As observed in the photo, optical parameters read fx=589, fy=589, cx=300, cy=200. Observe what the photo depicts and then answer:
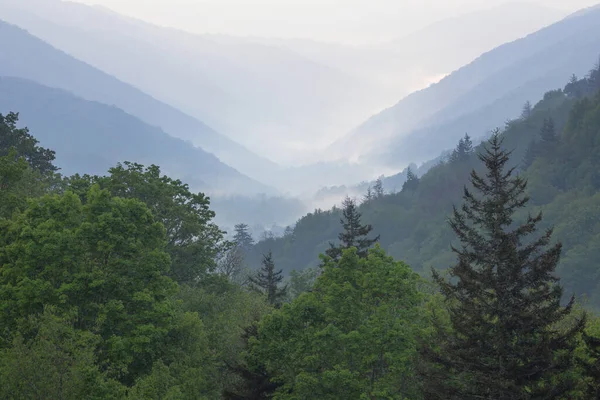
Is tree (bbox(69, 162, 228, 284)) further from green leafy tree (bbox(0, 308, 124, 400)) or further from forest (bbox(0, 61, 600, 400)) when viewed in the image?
green leafy tree (bbox(0, 308, 124, 400))

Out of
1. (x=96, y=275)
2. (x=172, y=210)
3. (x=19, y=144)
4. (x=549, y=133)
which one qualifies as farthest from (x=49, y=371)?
(x=549, y=133)

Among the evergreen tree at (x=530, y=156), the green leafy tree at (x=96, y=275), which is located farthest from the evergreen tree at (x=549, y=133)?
the green leafy tree at (x=96, y=275)

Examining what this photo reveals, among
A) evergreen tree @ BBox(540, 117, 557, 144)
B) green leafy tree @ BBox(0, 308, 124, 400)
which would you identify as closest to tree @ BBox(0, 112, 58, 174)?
green leafy tree @ BBox(0, 308, 124, 400)

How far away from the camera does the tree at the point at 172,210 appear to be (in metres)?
47.3

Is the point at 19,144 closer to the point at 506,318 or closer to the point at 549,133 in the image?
the point at 506,318

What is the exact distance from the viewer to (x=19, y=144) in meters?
67.7

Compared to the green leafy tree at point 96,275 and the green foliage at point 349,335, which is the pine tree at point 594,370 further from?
the green leafy tree at point 96,275

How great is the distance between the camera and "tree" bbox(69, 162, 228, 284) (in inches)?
1863

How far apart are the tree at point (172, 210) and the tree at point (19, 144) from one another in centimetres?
1802

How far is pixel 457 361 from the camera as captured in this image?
70.5ft

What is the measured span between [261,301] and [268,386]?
62.7 feet

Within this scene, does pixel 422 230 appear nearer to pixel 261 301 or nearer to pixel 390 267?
pixel 261 301

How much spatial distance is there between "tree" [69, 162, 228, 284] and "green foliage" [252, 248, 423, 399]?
19410 millimetres

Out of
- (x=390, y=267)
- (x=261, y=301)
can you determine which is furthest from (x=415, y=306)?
(x=261, y=301)
